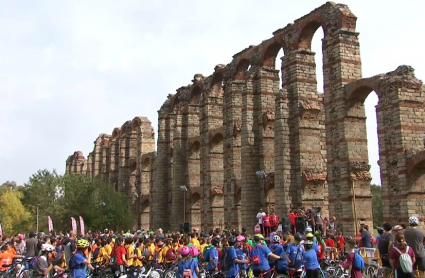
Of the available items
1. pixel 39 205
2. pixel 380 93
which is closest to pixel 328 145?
pixel 380 93

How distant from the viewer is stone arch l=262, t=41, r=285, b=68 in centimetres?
2923

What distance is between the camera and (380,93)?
20.3 meters

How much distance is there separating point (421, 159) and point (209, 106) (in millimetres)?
18704

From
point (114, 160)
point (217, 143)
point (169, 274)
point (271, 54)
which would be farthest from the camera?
point (114, 160)

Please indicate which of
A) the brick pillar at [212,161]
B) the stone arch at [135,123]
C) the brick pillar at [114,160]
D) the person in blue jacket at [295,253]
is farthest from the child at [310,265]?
the brick pillar at [114,160]

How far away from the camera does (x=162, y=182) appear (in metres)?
40.8

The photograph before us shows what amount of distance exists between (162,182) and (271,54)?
651 inches

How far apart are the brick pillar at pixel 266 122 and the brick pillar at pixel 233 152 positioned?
180cm

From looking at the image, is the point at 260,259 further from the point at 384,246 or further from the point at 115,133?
the point at 115,133

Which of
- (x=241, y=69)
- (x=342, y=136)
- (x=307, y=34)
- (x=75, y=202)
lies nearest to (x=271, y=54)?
(x=241, y=69)

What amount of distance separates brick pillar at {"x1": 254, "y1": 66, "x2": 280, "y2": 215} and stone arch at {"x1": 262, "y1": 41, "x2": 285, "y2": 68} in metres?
0.59

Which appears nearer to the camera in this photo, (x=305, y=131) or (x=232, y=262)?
(x=232, y=262)

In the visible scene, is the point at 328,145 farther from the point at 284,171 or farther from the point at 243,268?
the point at 243,268

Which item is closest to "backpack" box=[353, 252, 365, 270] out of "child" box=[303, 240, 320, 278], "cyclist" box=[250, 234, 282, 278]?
"child" box=[303, 240, 320, 278]
